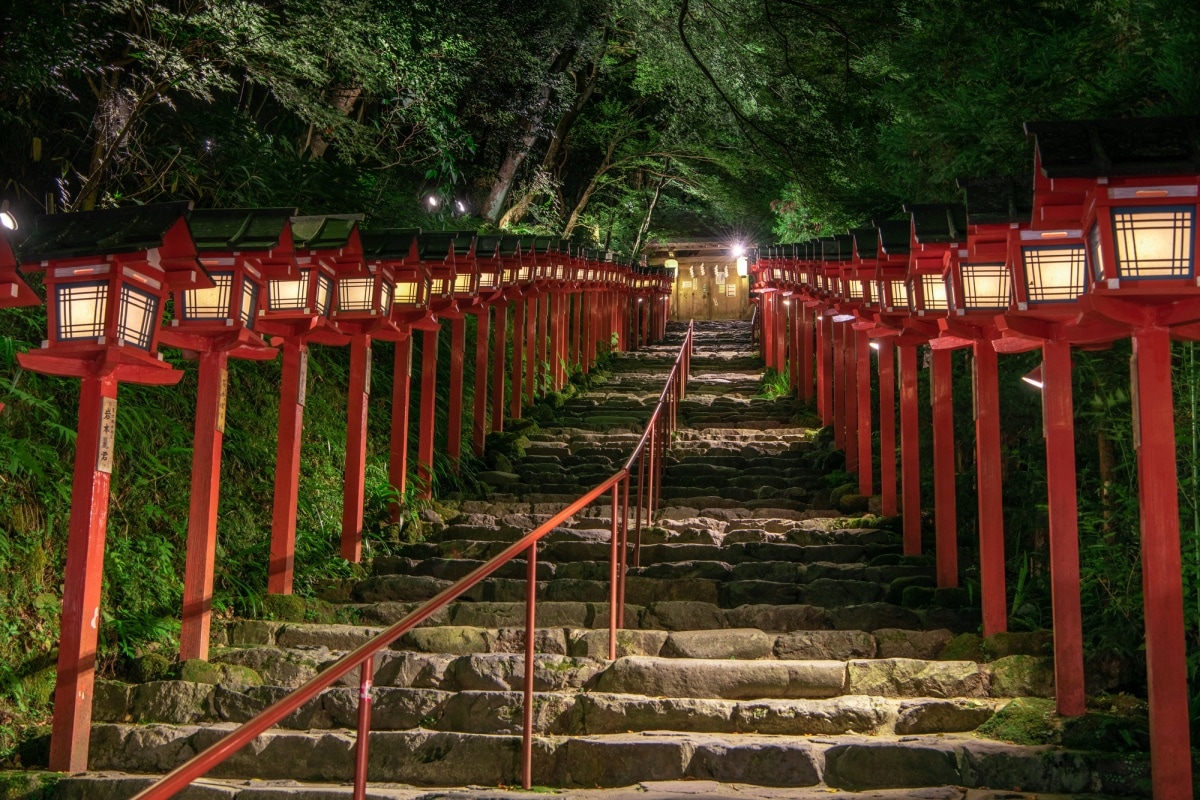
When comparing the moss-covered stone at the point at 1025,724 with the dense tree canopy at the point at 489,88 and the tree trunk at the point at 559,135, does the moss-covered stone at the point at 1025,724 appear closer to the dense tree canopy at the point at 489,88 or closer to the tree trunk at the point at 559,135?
the dense tree canopy at the point at 489,88

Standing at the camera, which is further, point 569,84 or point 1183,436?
point 569,84

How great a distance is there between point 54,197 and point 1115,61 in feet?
30.8

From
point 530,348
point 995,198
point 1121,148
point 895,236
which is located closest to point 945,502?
Answer: point 895,236

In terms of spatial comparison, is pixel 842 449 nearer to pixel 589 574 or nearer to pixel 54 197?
pixel 589 574

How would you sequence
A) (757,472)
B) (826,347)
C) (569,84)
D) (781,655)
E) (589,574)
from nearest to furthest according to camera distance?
(781,655) < (589,574) < (757,472) < (826,347) < (569,84)

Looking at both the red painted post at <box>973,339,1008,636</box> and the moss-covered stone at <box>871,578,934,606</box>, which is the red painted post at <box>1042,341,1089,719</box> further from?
the moss-covered stone at <box>871,578,934,606</box>

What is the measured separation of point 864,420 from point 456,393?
496 cm

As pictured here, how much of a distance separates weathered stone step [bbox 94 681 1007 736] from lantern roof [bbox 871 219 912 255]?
4.18 metres

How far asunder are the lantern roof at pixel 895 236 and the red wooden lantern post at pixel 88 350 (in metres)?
5.74

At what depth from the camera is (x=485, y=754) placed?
531 cm

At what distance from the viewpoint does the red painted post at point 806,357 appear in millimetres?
17094

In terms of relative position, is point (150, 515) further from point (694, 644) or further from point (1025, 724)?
point (1025, 724)

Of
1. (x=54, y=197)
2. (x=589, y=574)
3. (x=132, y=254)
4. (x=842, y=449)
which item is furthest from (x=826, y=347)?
(x=132, y=254)

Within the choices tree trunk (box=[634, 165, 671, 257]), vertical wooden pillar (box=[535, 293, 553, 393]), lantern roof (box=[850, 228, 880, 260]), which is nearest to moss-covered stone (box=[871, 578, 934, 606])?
lantern roof (box=[850, 228, 880, 260])
